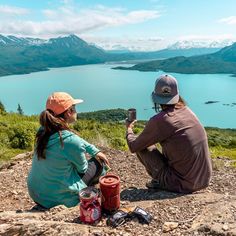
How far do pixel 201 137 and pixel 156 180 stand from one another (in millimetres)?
884

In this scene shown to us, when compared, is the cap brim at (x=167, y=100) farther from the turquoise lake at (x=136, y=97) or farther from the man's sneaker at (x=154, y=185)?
the turquoise lake at (x=136, y=97)

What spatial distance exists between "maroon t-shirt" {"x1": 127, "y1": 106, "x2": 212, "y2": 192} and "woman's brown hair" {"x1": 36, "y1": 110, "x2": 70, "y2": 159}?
1.03m

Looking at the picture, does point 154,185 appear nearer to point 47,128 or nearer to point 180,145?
point 180,145

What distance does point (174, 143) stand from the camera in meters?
4.21

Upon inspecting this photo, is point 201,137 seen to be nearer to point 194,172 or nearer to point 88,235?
point 194,172

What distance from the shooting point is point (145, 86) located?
5714 inches

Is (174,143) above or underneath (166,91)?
underneath

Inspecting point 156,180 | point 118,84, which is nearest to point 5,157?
point 156,180

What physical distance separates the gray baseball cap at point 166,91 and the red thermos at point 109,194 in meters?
1.19

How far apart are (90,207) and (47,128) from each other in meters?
0.99

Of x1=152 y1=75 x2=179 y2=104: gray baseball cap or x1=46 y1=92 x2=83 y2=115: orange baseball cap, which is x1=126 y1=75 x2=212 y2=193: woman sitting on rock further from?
x1=46 y1=92 x2=83 y2=115: orange baseball cap

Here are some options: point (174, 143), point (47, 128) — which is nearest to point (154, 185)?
point (174, 143)

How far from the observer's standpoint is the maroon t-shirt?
13.6ft

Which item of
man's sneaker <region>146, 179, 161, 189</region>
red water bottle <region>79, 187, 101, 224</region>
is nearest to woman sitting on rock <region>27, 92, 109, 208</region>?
red water bottle <region>79, 187, 101, 224</region>
